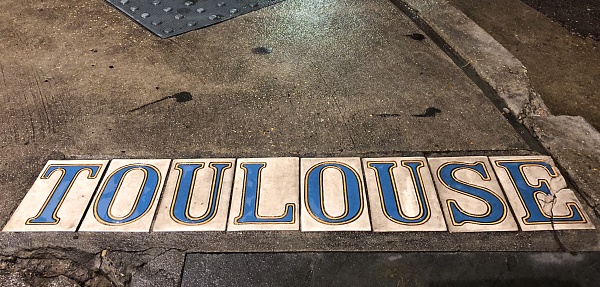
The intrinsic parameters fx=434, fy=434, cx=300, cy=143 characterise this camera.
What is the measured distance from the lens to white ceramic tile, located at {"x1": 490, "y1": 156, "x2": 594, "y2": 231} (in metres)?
2.32

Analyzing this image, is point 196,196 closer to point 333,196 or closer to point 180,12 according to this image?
point 333,196

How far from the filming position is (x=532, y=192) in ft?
8.09

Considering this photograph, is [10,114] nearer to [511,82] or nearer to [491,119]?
[491,119]

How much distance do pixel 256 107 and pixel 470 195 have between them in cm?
152

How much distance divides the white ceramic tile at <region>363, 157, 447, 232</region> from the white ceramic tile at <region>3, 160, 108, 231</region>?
5.30 feet

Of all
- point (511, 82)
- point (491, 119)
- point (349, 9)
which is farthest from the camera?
point (349, 9)

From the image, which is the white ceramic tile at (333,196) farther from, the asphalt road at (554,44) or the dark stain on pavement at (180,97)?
the asphalt road at (554,44)

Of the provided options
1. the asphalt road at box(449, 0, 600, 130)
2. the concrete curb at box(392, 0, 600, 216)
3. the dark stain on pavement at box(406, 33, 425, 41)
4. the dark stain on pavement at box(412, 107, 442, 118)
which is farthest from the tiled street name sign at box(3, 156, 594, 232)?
the dark stain on pavement at box(406, 33, 425, 41)

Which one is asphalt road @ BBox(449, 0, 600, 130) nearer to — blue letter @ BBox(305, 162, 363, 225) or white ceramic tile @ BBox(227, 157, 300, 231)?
blue letter @ BBox(305, 162, 363, 225)

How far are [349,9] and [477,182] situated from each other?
235 cm

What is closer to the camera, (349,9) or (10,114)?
(10,114)

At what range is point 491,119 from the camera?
2.95 metres

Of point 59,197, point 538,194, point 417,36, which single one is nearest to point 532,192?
point 538,194

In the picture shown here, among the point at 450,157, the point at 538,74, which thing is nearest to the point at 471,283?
the point at 450,157
